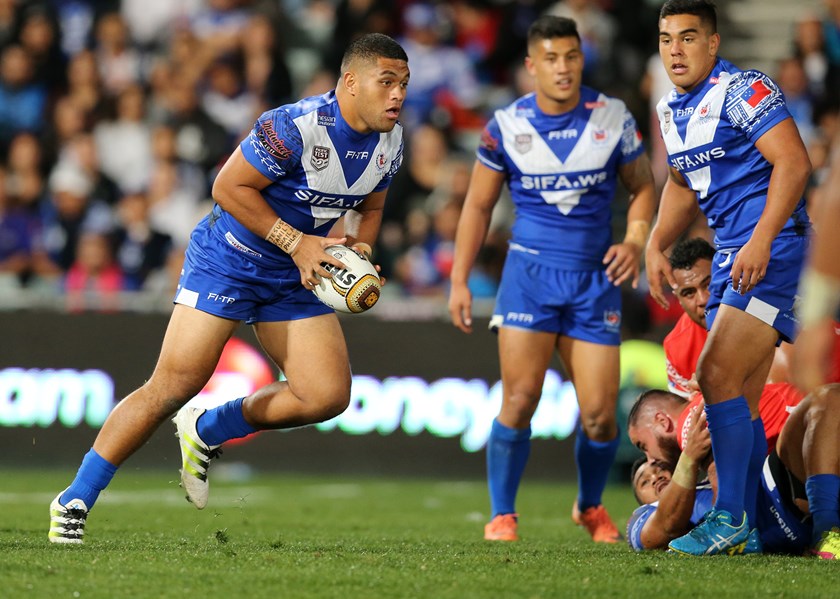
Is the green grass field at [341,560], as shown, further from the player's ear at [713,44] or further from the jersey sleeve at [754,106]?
the player's ear at [713,44]

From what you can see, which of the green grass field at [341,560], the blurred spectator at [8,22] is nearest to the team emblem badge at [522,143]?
the green grass field at [341,560]

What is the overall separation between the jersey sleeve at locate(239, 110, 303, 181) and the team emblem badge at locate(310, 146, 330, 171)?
7cm

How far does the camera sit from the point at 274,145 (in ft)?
19.9

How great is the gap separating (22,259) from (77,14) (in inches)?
152

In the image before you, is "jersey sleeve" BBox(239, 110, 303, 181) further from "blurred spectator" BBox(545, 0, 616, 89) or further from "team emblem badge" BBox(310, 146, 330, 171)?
"blurred spectator" BBox(545, 0, 616, 89)

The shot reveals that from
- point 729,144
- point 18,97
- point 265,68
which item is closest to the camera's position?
point 729,144

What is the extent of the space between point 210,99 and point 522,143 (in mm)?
7930

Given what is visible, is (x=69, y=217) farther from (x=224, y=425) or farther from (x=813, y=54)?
(x=813, y=54)

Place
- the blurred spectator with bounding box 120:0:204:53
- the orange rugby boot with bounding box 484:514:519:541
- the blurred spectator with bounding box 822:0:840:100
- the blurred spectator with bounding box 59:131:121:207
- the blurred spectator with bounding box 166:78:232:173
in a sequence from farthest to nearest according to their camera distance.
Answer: the blurred spectator with bounding box 120:0:204:53 → the blurred spectator with bounding box 166:78:232:173 → the blurred spectator with bounding box 59:131:121:207 → the blurred spectator with bounding box 822:0:840:100 → the orange rugby boot with bounding box 484:514:519:541

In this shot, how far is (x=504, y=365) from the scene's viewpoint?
752 cm

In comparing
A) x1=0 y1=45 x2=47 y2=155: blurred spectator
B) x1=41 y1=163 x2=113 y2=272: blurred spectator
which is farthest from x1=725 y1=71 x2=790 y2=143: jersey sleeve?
x1=0 y1=45 x2=47 y2=155: blurred spectator

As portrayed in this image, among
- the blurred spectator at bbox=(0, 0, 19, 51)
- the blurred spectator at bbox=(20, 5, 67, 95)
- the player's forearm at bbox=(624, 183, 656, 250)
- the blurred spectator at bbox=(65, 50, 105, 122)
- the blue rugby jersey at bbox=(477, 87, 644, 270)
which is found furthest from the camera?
the blurred spectator at bbox=(0, 0, 19, 51)

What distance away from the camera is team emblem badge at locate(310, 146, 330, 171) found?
6180 millimetres

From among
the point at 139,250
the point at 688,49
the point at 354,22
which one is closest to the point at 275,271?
the point at 688,49
